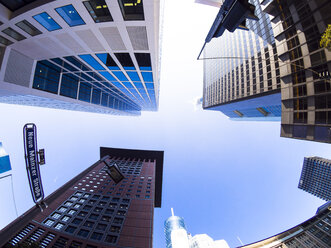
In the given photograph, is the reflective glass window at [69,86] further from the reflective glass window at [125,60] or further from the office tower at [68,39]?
the reflective glass window at [125,60]

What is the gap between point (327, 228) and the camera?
3491 centimetres

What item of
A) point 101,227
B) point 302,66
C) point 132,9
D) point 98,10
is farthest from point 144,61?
point 101,227

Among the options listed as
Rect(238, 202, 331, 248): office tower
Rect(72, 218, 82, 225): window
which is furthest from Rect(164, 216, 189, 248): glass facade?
Rect(72, 218, 82, 225): window

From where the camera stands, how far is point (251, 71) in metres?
38.1

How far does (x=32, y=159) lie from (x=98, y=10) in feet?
46.7

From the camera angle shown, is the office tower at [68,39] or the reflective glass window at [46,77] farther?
the reflective glass window at [46,77]

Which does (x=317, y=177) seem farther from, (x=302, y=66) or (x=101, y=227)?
(x=101, y=227)

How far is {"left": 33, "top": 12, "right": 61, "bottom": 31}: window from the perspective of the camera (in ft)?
35.7

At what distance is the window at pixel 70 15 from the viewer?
1036 centimetres

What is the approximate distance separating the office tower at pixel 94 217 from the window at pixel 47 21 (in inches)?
713

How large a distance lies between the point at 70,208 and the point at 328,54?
54.0 m

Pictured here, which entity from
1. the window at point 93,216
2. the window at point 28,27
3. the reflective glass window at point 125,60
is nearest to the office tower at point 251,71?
the reflective glass window at point 125,60

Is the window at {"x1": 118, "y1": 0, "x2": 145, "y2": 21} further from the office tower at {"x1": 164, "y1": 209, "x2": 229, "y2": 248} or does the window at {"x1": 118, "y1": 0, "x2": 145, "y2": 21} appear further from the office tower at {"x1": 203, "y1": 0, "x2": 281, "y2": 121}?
the office tower at {"x1": 164, "y1": 209, "x2": 229, "y2": 248}

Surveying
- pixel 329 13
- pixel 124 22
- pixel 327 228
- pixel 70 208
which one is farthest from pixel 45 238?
pixel 327 228
